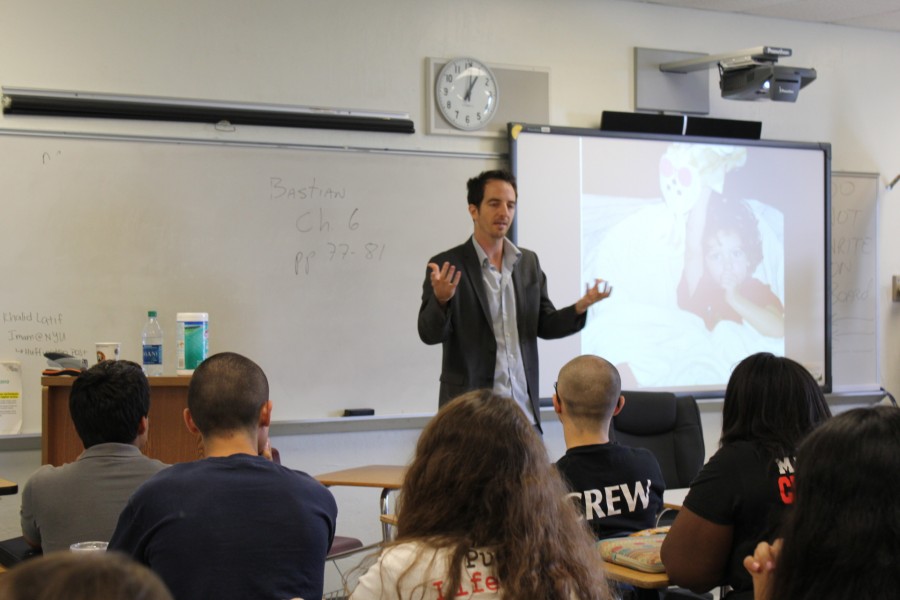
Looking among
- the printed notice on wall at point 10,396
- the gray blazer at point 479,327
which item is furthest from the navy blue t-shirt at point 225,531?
the printed notice on wall at point 10,396

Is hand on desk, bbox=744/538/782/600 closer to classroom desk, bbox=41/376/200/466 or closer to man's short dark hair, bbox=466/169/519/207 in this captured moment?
classroom desk, bbox=41/376/200/466

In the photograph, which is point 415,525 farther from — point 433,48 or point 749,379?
point 433,48

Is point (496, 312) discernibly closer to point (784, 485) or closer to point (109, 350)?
point (109, 350)

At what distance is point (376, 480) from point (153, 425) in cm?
86

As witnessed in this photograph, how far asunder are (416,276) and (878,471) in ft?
12.2

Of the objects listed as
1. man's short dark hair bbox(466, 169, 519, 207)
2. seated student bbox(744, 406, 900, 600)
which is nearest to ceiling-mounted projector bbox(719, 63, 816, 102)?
man's short dark hair bbox(466, 169, 519, 207)

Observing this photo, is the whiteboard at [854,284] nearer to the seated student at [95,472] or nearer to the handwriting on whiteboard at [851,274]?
the handwriting on whiteboard at [851,274]

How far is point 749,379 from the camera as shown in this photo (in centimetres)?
237

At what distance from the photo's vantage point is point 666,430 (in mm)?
4133

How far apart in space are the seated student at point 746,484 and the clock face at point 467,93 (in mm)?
2854

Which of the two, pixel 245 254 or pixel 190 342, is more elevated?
pixel 245 254

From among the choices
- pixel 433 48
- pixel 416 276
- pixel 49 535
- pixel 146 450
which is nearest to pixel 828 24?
pixel 433 48

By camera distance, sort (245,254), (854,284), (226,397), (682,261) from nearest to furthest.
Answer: (226,397)
(245,254)
(682,261)
(854,284)

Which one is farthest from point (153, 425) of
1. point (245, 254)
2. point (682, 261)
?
point (682, 261)
